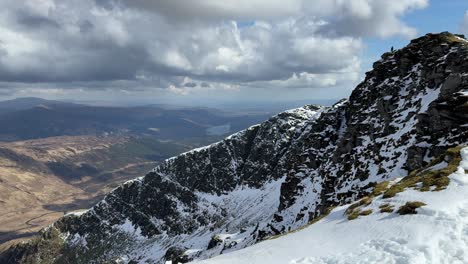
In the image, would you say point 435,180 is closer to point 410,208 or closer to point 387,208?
point 387,208

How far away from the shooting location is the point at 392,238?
2609 centimetres

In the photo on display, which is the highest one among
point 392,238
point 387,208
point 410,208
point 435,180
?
point 435,180

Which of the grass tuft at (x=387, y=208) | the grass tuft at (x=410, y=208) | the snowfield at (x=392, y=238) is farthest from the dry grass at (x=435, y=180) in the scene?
the grass tuft at (x=410, y=208)

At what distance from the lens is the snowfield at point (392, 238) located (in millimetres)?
23344

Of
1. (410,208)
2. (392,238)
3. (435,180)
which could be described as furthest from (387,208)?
(435,180)

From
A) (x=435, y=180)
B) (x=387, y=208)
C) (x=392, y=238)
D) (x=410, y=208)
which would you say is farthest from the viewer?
(x=435, y=180)

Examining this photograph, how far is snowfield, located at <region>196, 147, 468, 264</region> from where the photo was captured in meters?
23.3

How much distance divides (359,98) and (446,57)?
126ft

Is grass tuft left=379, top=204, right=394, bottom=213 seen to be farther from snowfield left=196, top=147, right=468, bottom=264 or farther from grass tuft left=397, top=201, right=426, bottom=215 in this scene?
grass tuft left=397, top=201, right=426, bottom=215

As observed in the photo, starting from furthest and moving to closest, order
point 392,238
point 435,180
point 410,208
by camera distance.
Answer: point 435,180 < point 410,208 < point 392,238

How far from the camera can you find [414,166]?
2517 inches

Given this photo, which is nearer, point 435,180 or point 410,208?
point 410,208

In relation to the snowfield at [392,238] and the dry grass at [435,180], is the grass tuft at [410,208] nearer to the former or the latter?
the snowfield at [392,238]

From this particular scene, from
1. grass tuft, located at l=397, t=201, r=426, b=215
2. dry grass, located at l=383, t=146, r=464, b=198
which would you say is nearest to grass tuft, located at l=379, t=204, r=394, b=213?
grass tuft, located at l=397, t=201, r=426, b=215
